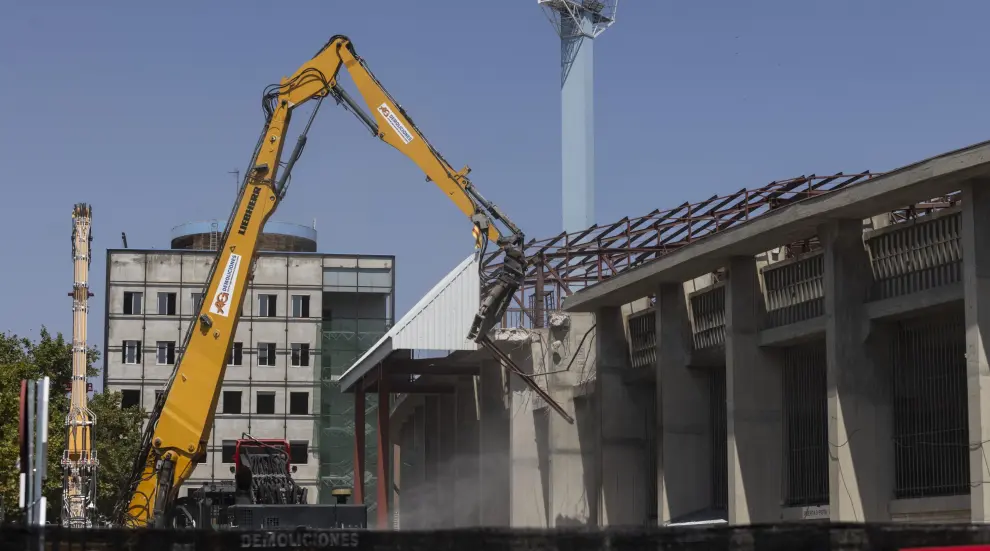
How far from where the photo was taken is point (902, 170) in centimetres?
2491

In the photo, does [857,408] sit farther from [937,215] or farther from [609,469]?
[609,469]

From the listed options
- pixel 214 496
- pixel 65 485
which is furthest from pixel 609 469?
pixel 65 485

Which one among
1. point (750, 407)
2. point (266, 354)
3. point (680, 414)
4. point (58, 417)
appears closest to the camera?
point (750, 407)

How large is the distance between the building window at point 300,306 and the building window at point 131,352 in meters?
10.5

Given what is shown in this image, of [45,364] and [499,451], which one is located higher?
[45,364]

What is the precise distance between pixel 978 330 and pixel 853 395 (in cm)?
447

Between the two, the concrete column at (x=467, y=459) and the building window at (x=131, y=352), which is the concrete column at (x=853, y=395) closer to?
the concrete column at (x=467, y=459)

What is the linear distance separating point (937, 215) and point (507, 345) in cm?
2041

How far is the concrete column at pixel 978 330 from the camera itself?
23.6 metres

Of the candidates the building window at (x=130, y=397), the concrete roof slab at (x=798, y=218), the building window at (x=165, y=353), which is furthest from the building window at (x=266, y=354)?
the concrete roof slab at (x=798, y=218)

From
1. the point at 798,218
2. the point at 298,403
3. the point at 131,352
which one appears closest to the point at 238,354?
the point at 298,403

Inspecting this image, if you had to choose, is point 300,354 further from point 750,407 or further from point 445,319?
point 750,407

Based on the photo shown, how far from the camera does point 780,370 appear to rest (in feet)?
106

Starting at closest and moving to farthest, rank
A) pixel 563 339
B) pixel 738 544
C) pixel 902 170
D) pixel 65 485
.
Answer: pixel 738 544
pixel 902 170
pixel 563 339
pixel 65 485
